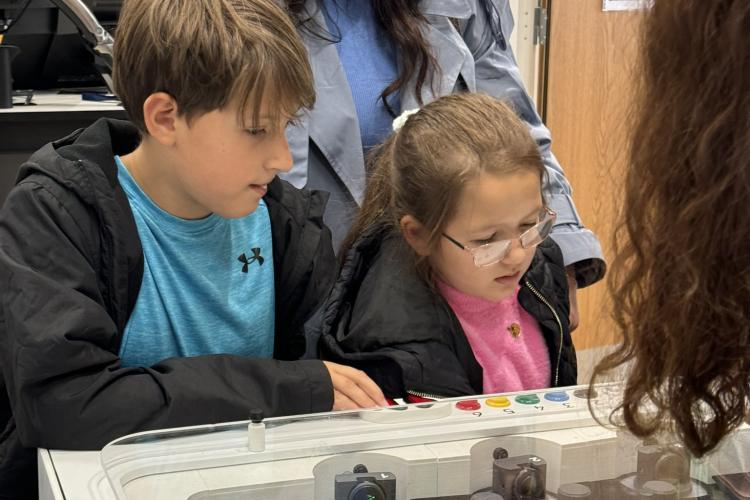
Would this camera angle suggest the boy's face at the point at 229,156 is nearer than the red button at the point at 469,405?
No

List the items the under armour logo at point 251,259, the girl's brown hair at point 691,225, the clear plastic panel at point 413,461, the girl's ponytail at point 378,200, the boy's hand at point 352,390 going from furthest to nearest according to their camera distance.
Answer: the girl's ponytail at point 378,200
the under armour logo at point 251,259
the boy's hand at point 352,390
the clear plastic panel at point 413,461
the girl's brown hair at point 691,225

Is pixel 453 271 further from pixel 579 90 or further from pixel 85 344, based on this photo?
pixel 579 90

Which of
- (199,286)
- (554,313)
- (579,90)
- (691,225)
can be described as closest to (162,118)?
(199,286)

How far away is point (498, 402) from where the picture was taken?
122 centimetres

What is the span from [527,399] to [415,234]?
389 millimetres

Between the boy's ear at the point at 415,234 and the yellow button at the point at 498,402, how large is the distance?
1.14 ft

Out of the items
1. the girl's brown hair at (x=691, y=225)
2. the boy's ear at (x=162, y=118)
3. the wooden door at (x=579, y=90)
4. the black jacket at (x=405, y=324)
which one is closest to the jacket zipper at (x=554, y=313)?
the black jacket at (x=405, y=324)

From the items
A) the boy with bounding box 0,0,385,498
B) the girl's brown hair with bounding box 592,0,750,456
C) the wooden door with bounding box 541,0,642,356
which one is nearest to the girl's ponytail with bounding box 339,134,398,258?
the boy with bounding box 0,0,385,498

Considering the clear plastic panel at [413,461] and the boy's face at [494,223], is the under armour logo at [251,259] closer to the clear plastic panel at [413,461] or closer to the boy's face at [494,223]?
the boy's face at [494,223]

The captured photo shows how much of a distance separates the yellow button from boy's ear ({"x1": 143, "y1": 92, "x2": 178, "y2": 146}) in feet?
1.71

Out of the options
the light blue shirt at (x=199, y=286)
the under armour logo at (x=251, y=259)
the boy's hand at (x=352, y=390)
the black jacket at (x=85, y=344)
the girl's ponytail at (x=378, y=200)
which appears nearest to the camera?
the black jacket at (x=85, y=344)

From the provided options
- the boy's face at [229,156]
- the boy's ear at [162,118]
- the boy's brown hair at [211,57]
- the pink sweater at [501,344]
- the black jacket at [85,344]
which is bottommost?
the pink sweater at [501,344]

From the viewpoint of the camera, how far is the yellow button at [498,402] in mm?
1207

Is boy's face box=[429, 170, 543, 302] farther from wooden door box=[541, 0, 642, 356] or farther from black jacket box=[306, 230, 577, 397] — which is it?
wooden door box=[541, 0, 642, 356]
